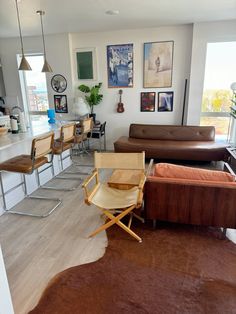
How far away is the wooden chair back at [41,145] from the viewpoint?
2.53 meters

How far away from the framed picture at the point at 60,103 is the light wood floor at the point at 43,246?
10.4ft

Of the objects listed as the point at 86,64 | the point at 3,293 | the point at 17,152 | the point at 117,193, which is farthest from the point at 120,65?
the point at 3,293

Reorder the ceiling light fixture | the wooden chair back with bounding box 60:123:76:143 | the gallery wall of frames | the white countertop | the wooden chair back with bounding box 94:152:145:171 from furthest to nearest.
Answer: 1. the gallery wall of frames
2. the ceiling light fixture
3. the wooden chair back with bounding box 60:123:76:143
4. the white countertop
5. the wooden chair back with bounding box 94:152:145:171

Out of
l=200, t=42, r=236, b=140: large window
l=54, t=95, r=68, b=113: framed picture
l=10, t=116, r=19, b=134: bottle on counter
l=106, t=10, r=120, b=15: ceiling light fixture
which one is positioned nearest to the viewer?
l=10, t=116, r=19, b=134: bottle on counter

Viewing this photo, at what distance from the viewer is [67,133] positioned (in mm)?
3430

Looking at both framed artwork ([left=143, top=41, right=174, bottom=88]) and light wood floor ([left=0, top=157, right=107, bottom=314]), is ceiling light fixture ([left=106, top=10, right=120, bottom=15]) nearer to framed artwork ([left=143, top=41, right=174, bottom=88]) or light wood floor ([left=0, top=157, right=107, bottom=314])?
framed artwork ([left=143, top=41, right=174, bottom=88])

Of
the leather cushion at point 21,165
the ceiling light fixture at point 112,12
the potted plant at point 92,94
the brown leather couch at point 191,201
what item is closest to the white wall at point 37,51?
the potted plant at point 92,94

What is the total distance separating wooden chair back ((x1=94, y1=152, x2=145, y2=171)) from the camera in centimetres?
250

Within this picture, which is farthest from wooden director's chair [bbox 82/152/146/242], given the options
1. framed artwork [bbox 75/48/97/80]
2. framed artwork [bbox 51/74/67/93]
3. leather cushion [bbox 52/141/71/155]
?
framed artwork [bbox 51/74/67/93]

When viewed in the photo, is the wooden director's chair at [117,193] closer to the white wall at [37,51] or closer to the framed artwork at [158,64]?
the framed artwork at [158,64]

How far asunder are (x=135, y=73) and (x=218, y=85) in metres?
1.81

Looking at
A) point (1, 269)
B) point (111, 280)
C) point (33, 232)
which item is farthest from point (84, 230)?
point (1, 269)

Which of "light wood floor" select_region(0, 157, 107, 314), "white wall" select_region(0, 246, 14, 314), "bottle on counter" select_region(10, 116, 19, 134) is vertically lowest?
"light wood floor" select_region(0, 157, 107, 314)

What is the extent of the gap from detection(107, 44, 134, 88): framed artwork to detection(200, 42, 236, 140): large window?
164cm
